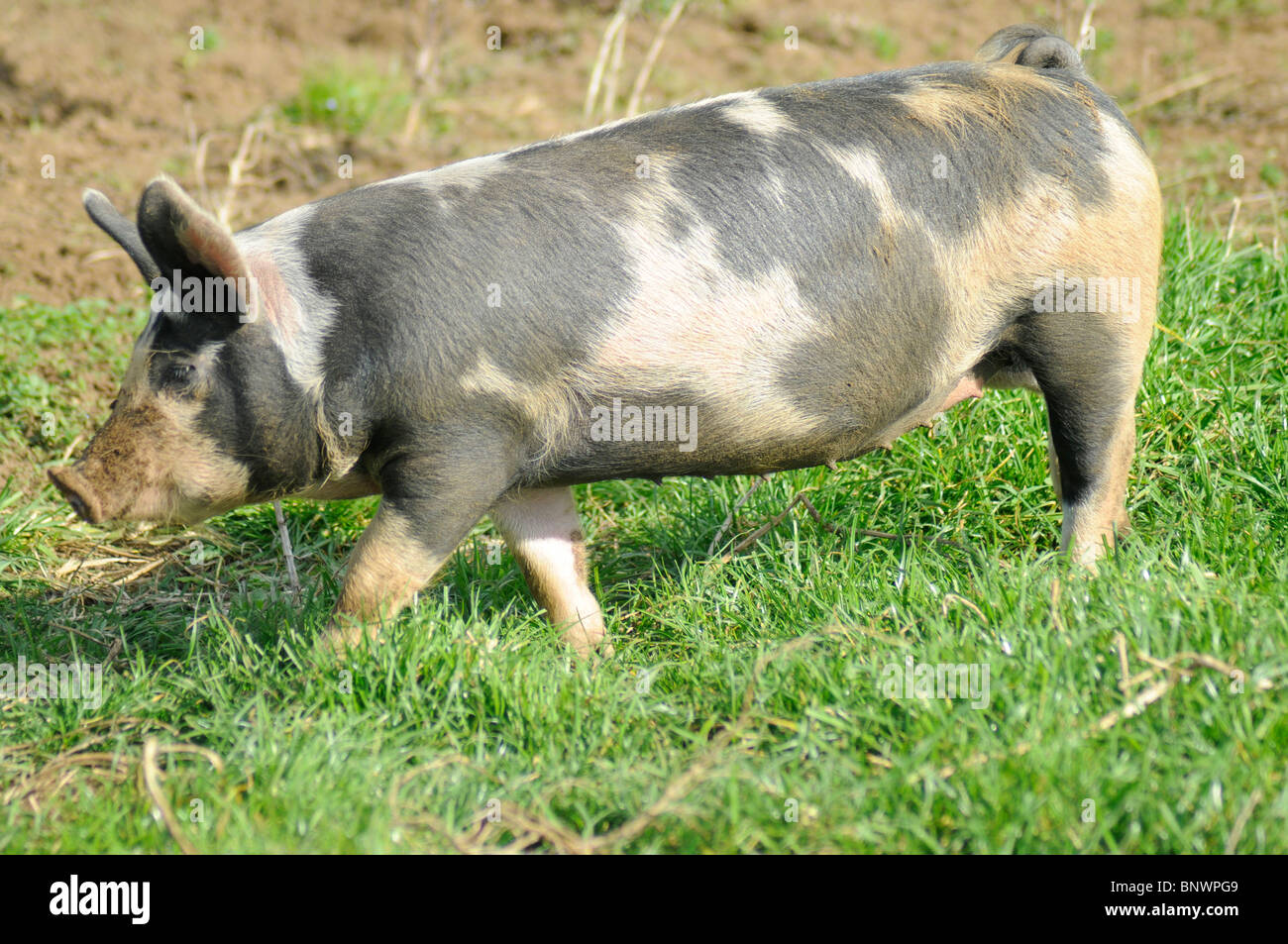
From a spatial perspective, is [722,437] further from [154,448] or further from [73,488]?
[73,488]

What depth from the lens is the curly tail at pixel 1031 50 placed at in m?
3.95

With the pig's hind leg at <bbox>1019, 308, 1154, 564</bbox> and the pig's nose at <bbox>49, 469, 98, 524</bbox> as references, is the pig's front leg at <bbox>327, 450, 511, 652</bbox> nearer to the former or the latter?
the pig's nose at <bbox>49, 469, 98, 524</bbox>

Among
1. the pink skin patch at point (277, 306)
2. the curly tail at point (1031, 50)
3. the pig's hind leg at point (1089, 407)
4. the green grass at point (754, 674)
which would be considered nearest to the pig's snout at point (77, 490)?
the green grass at point (754, 674)

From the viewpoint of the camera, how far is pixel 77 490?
10.8 ft

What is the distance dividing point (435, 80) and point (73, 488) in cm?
570

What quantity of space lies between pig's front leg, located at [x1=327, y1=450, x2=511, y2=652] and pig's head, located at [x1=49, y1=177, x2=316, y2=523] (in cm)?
27

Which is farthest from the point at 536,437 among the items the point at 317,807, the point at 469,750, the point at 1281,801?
the point at 1281,801

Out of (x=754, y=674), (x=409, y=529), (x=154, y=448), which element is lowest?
(x=754, y=674)

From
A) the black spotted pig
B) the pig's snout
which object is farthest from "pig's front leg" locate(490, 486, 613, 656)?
the pig's snout

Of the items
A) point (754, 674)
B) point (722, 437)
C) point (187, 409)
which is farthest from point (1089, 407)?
point (187, 409)

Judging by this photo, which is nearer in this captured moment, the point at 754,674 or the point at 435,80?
the point at 754,674

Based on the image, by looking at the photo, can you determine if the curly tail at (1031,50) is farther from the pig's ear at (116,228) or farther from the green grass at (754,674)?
the pig's ear at (116,228)

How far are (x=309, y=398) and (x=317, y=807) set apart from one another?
1.07 m

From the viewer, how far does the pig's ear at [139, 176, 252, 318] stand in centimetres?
300
